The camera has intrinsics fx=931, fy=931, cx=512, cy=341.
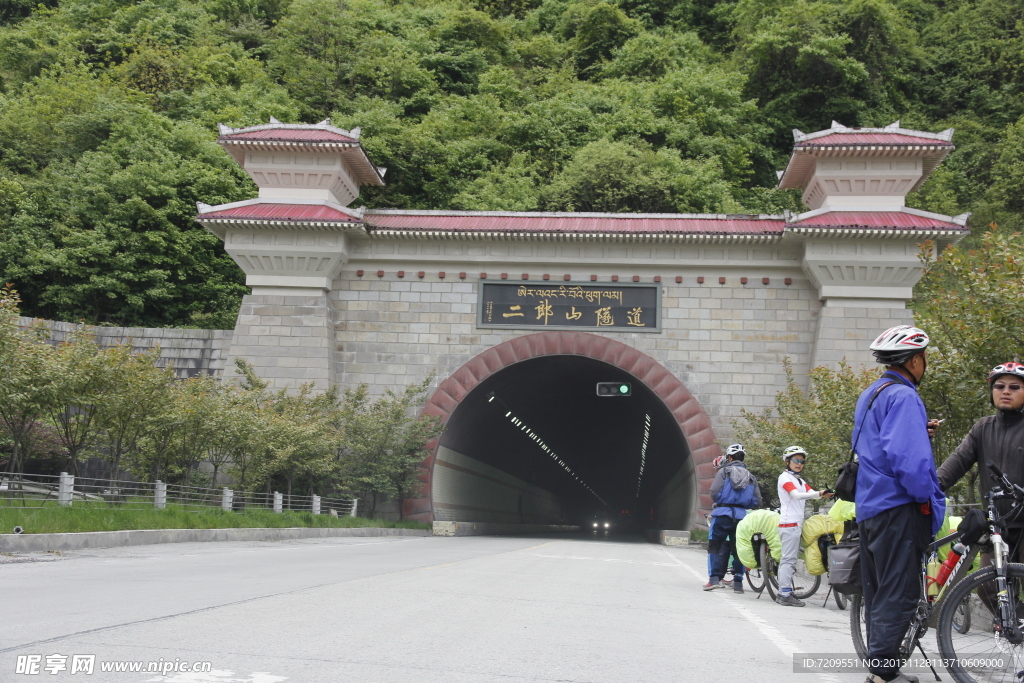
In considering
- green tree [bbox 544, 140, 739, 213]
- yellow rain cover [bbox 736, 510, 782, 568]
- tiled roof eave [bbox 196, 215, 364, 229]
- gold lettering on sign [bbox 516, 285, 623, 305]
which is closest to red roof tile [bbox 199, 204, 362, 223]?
tiled roof eave [bbox 196, 215, 364, 229]

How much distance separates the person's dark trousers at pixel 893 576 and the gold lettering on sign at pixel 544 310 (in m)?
24.0

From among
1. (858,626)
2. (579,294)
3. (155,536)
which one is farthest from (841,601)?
(579,294)

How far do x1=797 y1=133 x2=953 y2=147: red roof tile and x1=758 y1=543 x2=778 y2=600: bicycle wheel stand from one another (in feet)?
63.1

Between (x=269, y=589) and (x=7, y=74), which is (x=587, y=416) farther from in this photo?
(x=7, y=74)

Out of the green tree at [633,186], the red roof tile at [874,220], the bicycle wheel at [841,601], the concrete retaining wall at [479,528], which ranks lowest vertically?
the concrete retaining wall at [479,528]

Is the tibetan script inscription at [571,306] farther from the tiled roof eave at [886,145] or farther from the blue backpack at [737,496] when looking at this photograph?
the blue backpack at [737,496]

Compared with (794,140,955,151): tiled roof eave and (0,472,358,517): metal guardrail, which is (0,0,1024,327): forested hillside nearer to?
(794,140,955,151): tiled roof eave

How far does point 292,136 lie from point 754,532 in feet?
71.0

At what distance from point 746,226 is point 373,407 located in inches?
494

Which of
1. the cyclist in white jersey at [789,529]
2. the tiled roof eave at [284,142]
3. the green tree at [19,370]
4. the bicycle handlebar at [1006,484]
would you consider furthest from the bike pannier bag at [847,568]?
the tiled roof eave at [284,142]

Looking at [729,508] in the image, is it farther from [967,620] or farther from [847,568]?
A: [967,620]

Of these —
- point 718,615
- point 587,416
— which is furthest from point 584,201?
point 718,615

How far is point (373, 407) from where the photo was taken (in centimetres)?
2688

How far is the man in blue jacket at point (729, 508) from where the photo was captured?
1155 cm
